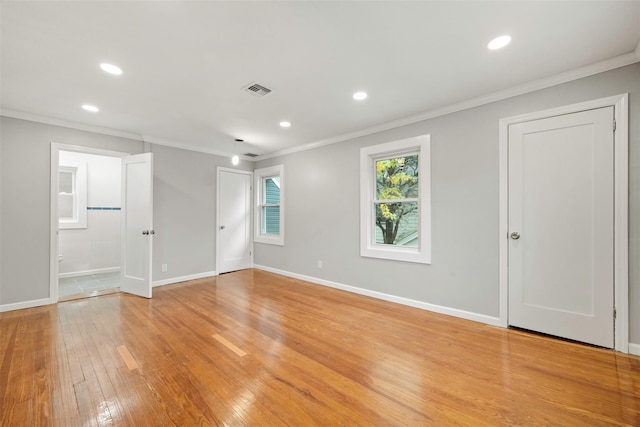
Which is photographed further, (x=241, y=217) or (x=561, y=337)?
(x=241, y=217)

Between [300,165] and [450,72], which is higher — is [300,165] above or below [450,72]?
below

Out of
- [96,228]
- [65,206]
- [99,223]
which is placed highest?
[65,206]

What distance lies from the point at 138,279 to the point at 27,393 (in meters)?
2.29

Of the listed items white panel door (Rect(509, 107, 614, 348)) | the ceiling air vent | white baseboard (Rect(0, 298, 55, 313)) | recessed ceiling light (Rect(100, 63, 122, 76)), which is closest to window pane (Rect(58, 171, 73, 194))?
white baseboard (Rect(0, 298, 55, 313))

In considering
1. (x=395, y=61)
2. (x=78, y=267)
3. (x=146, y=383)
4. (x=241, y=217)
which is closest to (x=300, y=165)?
(x=241, y=217)

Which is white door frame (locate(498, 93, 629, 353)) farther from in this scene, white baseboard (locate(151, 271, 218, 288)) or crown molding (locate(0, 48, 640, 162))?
white baseboard (locate(151, 271, 218, 288))

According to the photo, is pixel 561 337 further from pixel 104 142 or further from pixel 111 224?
pixel 111 224

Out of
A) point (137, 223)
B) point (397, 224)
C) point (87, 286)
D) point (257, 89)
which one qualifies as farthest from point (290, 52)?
point (87, 286)

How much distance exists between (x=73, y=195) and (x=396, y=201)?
625 cm

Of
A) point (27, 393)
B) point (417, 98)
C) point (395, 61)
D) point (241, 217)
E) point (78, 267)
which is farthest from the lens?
point (241, 217)

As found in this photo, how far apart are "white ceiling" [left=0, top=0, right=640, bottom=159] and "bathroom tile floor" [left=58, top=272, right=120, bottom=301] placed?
2527mm

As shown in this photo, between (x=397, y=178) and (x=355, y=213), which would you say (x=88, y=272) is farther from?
(x=397, y=178)

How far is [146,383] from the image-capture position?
183cm

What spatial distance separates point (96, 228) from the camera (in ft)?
18.0
